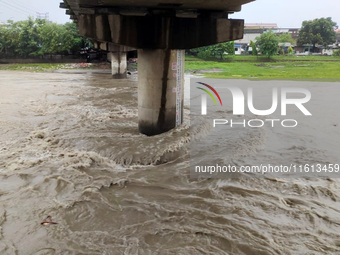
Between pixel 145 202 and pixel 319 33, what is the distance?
76.5m

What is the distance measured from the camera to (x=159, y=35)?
9570 mm

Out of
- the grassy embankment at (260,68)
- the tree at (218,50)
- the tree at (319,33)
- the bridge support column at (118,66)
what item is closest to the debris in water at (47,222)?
the bridge support column at (118,66)

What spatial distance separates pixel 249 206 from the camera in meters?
5.82

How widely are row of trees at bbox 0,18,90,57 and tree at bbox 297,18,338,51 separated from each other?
1925 inches

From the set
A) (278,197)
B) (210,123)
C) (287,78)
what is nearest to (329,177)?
(278,197)

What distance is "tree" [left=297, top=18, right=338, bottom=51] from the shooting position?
69863mm

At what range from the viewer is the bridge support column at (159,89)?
32.4ft

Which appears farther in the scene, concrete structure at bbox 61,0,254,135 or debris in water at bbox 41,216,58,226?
concrete structure at bbox 61,0,254,135

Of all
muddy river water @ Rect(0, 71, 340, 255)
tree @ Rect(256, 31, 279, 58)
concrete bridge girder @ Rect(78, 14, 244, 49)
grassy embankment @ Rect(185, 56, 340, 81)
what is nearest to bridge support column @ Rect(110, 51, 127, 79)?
grassy embankment @ Rect(185, 56, 340, 81)

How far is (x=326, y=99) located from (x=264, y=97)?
3699 millimetres

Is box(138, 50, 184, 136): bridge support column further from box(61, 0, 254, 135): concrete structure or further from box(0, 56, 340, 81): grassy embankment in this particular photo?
box(0, 56, 340, 81): grassy embankment

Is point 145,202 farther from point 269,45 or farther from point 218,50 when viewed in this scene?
point 269,45

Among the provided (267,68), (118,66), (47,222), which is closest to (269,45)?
(267,68)

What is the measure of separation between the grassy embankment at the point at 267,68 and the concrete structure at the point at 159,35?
27977mm
